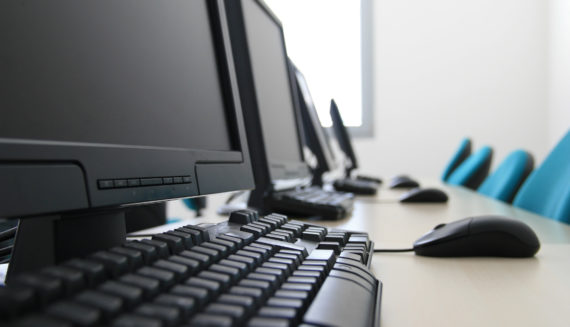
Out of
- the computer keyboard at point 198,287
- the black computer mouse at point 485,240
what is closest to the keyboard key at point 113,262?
the computer keyboard at point 198,287

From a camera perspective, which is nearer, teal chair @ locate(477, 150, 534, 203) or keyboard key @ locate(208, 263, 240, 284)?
keyboard key @ locate(208, 263, 240, 284)

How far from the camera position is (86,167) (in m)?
0.36

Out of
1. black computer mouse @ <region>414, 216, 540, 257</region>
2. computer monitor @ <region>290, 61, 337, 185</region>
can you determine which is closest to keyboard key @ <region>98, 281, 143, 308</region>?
black computer mouse @ <region>414, 216, 540, 257</region>

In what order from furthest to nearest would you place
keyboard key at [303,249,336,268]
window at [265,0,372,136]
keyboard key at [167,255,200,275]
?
window at [265,0,372,136], keyboard key at [303,249,336,268], keyboard key at [167,255,200,275]

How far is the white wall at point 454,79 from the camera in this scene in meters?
3.66

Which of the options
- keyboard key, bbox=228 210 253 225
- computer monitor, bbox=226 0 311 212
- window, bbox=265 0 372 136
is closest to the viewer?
keyboard key, bbox=228 210 253 225

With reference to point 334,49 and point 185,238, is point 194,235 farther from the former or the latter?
point 334,49

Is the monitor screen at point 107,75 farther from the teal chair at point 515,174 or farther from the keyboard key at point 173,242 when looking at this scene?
the teal chair at point 515,174

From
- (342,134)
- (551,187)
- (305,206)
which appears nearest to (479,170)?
(342,134)

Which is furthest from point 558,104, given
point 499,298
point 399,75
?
point 499,298

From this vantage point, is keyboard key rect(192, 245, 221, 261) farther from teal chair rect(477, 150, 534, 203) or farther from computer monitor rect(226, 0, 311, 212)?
teal chair rect(477, 150, 534, 203)

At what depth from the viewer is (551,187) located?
129 centimetres

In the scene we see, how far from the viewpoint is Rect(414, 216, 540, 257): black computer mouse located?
617 mm

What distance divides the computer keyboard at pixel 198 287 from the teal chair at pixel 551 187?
Result: 96 cm
